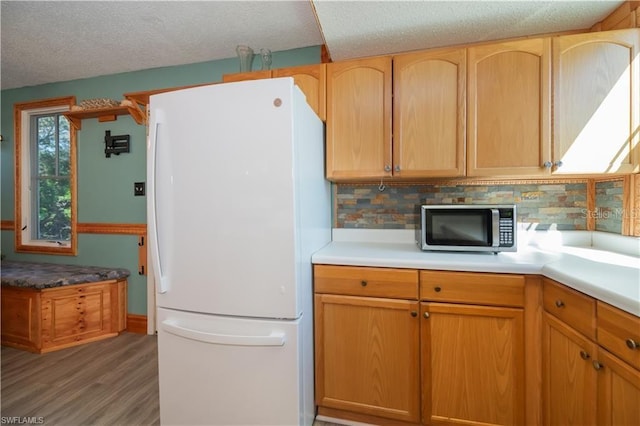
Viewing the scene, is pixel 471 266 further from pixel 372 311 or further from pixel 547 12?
pixel 547 12

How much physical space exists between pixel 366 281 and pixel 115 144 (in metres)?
2.74

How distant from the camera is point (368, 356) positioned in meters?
1.46

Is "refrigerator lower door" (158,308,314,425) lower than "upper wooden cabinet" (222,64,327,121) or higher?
lower

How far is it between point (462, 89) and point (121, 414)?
2.71 m

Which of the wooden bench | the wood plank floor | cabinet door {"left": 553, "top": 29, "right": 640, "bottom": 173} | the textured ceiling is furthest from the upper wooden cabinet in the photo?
the wooden bench

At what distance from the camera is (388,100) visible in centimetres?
169

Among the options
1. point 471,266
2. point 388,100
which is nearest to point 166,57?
point 388,100

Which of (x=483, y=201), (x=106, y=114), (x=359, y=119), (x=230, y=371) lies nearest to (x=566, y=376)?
(x=483, y=201)

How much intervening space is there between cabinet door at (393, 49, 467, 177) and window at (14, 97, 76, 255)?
3.33 meters

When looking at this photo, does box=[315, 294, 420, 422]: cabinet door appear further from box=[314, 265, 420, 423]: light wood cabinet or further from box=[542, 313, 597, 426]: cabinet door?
box=[542, 313, 597, 426]: cabinet door

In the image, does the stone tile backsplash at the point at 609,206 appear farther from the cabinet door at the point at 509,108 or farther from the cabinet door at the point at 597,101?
the cabinet door at the point at 509,108

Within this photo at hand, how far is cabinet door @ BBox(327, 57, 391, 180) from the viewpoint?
5.57ft

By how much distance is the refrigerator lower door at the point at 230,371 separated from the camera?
4.11ft

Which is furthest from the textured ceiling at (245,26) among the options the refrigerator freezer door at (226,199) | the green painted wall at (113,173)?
the refrigerator freezer door at (226,199)
